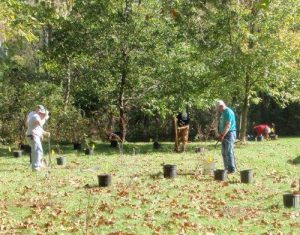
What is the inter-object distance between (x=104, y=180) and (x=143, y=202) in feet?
5.87

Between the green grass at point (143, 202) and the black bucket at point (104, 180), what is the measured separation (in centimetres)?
14

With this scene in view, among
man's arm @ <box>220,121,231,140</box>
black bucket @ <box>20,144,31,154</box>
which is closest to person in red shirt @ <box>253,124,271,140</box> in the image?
black bucket @ <box>20,144,31,154</box>

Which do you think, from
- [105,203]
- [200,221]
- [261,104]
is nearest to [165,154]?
[105,203]

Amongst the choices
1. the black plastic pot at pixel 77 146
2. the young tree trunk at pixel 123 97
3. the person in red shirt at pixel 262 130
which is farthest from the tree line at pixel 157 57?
the person in red shirt at pixel 262 130

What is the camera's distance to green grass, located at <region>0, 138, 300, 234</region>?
26.9ft

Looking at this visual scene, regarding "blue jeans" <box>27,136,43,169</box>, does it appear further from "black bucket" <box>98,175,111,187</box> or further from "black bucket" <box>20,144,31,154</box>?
"black bucket" <box>20,144,31,154</box>

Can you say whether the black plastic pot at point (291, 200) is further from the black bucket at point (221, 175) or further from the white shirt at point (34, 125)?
the white shirt at point (34, 125)

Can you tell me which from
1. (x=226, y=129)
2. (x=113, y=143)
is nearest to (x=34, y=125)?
(x=226, y=129)

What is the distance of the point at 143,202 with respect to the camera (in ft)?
32.7

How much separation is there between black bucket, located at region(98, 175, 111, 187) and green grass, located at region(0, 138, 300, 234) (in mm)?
143

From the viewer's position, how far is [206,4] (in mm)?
22781

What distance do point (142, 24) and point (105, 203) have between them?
506 inches

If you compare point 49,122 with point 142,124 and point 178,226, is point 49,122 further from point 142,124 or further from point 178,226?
point 178,226

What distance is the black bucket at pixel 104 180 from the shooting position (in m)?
11.5
